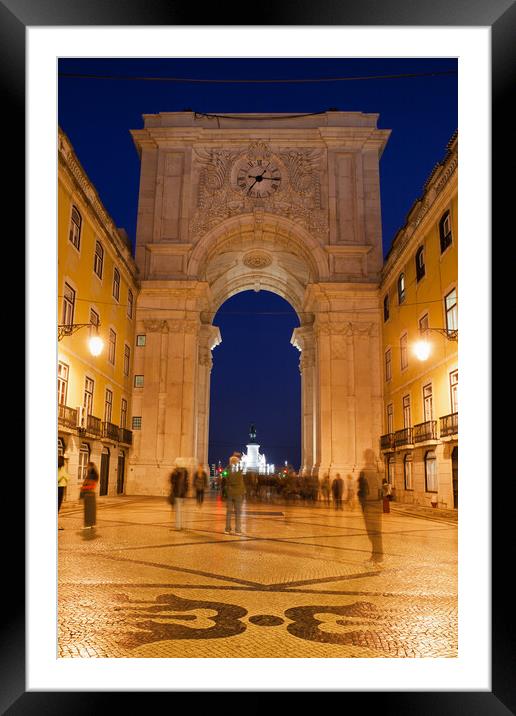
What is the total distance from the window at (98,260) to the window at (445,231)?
35.8 ft

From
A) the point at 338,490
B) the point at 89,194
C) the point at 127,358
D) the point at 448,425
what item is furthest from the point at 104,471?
the point at 448,425

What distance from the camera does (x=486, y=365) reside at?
2.61 metres

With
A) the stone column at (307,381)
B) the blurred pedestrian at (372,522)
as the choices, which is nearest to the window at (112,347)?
the stone column at (307,381)

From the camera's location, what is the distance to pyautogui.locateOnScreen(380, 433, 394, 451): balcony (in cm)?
2108

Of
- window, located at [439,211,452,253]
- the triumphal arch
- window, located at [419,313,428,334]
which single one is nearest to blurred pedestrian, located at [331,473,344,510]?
the triumphal arch

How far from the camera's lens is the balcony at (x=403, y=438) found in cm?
1850

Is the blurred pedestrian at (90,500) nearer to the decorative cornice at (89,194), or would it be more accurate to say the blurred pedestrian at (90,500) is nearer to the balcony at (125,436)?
the decorative cornice at (89,194)

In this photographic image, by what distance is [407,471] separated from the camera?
19438mm

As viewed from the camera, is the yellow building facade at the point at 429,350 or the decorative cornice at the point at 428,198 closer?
the decorative cornice at the point at 428,198

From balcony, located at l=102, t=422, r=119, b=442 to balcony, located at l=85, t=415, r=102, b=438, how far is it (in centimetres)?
54

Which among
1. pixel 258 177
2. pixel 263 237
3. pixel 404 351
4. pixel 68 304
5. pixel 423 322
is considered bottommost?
pixel 404 351

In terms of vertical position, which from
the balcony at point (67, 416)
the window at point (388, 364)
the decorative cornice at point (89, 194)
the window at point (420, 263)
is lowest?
the balcony at point (67, 416)

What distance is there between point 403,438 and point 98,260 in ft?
40.5

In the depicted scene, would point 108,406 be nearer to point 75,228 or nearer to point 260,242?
point 75,228
